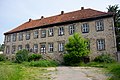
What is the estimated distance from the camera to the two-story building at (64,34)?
22.5 meters

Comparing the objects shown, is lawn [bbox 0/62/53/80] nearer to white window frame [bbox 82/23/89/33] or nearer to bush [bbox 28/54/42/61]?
white window frame [bbox 82/23/89/33]

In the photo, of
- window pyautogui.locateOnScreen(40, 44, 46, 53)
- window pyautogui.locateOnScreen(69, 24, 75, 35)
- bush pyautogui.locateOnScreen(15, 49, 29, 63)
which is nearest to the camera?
window pyautogui.locateOnScreen(69, 24, 75, 35)

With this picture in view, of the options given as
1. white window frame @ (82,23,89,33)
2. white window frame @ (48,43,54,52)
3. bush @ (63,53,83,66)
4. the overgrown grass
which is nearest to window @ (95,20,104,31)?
white window frame @ (82,23,89,33)

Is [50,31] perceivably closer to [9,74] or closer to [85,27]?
[85,27]

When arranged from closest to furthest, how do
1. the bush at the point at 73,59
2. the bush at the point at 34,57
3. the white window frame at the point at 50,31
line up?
the bush at the point at 73,59
the bush at the point at 34,57
the white window frame at the point at 50,31

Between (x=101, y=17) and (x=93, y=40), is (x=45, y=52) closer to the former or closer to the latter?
(x=93, y=40)

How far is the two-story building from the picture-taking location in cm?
2245

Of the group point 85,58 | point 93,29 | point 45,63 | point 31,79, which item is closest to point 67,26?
point 93,29

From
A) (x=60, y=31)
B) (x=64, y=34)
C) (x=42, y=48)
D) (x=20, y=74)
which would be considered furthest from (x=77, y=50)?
(x=20, y=74)

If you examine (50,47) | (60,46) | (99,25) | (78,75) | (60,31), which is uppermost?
(99,25)

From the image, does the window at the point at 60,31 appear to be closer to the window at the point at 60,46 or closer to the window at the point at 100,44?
the window at the point at 60,46

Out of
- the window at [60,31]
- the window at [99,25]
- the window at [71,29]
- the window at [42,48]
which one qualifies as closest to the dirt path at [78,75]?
the window at [99,25]

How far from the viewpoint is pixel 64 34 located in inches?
1030

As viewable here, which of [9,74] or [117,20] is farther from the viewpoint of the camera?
[117,20]
